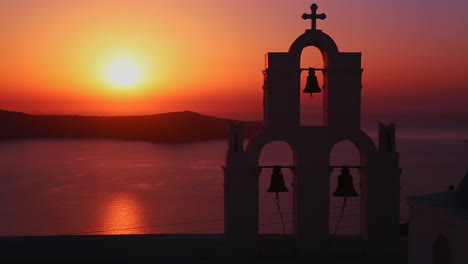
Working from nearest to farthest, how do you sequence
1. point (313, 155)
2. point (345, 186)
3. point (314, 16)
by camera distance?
point (314, 16)
point (313, 155)
point (345, 186)

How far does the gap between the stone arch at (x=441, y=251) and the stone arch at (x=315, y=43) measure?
462cm

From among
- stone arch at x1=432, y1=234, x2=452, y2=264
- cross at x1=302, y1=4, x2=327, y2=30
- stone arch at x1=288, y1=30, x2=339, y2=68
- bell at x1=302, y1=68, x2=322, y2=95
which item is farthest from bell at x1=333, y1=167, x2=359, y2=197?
→ stone arch at x1=432, y1=234, x2=452, y2=264

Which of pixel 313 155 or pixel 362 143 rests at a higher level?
pixel 362 143

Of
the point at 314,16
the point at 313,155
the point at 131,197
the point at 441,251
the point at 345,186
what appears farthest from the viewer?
the point at 131,197

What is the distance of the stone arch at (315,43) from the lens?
1033 centimetres

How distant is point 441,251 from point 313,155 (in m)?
4.03

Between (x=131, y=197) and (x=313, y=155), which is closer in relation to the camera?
(x=313, y=155)

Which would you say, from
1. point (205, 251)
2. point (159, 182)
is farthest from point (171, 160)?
point (205, 251)

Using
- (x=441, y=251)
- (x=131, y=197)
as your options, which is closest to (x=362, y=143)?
(x=441, y=251)

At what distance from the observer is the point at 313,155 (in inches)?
416

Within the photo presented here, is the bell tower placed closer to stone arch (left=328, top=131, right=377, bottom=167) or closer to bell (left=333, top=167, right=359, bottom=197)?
stone arch (left=328, top=131, right=377, bottom=167)

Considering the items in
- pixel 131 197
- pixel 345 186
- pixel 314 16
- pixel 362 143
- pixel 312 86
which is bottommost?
pixel 131 197

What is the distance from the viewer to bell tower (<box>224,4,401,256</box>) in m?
10.4

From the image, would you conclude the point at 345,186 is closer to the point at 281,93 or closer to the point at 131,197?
the point at 281,93
